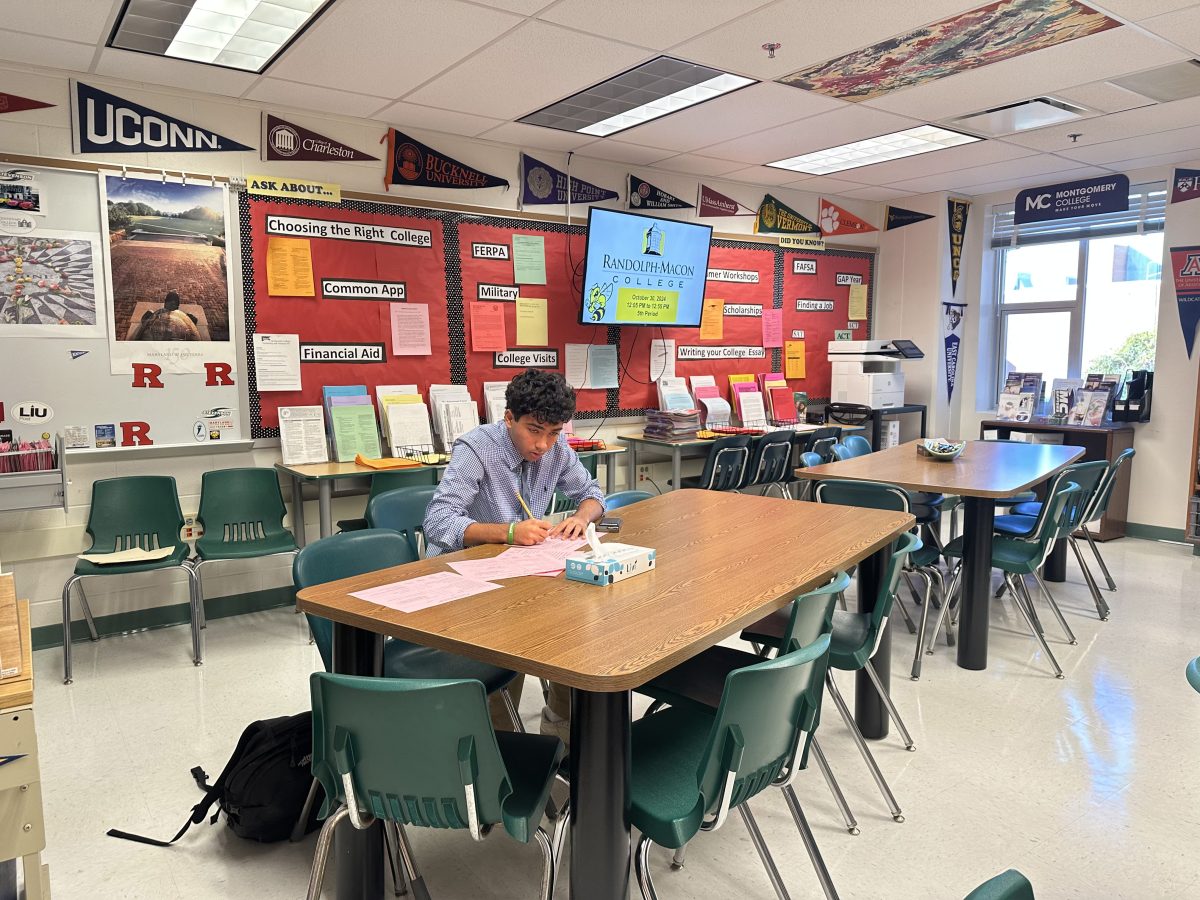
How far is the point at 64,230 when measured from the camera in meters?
4.05

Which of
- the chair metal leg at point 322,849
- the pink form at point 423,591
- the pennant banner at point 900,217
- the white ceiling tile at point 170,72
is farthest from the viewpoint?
the pennant banner at point 900,217

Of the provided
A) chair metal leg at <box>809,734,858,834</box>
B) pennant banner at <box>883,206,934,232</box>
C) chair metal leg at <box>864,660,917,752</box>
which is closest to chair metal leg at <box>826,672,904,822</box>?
chair metal leg at <box>809,734,858,834</box>

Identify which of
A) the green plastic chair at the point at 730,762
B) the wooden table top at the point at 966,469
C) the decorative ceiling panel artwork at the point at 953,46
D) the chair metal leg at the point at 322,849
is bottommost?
the chair metal leg at the point at 322,849

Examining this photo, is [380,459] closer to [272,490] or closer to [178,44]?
[272,490]

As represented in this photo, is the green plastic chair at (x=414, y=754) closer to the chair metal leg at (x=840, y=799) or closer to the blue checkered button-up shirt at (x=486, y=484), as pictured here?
the blue checkered button-up shirt at (x=486, y=484)

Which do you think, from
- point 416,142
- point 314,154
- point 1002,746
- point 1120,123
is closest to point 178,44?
point 314,154

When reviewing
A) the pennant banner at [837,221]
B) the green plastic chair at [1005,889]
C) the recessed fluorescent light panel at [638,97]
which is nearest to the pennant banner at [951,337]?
the pennant banner at [837,221]

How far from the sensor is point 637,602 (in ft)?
6.64

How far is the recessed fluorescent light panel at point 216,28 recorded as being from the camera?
3314 mm

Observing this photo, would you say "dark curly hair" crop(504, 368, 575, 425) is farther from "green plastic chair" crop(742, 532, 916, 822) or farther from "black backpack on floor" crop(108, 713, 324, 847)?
"black backpack on floor" crop(108, 713, 324, 847)

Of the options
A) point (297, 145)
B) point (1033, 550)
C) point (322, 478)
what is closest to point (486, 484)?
point (322, 478)

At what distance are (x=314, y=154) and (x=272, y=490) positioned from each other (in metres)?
1.89

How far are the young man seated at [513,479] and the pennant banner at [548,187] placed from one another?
3036mm

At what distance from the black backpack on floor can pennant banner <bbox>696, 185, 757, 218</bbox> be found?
5015 mm
